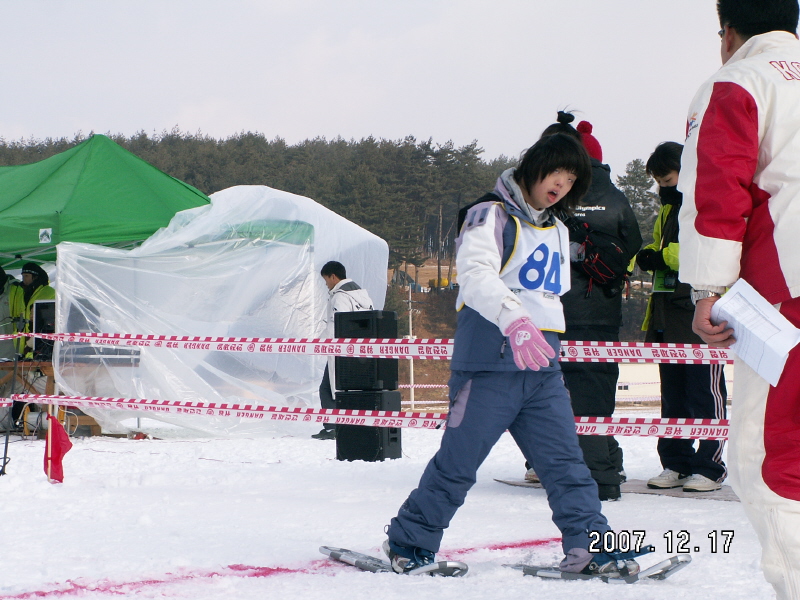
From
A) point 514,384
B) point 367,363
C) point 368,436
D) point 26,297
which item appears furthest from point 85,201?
point 514,384

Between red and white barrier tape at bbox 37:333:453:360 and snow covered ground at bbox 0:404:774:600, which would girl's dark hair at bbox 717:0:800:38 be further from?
red and white barrier tape at bbox 37:333:453:360

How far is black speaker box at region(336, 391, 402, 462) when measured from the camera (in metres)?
6.82

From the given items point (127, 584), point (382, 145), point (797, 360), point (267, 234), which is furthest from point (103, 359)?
point (382, 145)

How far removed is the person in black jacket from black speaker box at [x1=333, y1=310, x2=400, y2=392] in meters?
2.41

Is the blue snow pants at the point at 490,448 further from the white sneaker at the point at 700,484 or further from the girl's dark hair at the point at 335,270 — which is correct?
the girl's dark hair at the point at 335,270

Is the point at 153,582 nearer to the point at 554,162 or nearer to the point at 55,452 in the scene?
the point at 554,162

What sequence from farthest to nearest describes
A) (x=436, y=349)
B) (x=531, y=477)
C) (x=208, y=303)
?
1. (x=208, y=303)
2. (x=531, y=477)
3. (x=436, y=349)

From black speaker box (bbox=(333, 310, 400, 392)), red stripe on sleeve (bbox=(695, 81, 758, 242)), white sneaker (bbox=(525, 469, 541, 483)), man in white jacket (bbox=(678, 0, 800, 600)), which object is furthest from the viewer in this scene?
black speaker box (bbox=(333, 310, 400, 392))

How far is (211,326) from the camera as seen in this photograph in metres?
9.45

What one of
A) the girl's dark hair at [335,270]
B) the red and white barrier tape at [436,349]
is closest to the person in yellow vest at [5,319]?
the girl's dark hair at [335,270]

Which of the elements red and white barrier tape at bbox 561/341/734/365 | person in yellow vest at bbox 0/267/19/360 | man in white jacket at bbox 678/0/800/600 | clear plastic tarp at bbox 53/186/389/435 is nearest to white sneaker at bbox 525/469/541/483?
red and white barrier tape at bbox 561/341/734/365

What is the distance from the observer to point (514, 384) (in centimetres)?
304

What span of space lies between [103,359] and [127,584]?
21.2 ft

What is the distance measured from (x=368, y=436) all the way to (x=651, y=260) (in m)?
2.77
